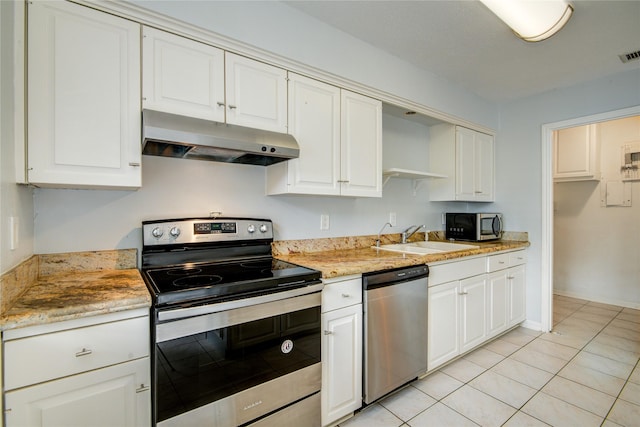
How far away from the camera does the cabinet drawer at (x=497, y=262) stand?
2.73 metres

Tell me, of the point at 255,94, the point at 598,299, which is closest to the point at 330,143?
the point at 255,94

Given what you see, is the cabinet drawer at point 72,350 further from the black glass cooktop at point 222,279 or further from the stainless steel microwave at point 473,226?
the stainless steel microwave at point 473,226

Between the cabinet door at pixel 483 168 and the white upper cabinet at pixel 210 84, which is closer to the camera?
the white upper cabinet at pixel 210 84

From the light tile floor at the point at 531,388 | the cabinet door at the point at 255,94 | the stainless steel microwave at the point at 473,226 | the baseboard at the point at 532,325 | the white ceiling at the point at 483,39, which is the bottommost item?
the light tile floor at the point at 531,388

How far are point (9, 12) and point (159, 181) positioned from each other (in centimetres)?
87

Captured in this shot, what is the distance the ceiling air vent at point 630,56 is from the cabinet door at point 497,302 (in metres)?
2.04

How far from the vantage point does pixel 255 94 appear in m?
1.76

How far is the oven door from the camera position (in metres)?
1.20

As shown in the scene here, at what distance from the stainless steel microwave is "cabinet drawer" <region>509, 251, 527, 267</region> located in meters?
0.28

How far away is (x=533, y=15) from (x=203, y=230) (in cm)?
239

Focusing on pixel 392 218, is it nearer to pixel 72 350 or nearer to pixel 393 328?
pixel 393 328

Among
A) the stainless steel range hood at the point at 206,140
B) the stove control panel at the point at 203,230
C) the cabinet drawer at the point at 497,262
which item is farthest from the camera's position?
the cabinet drawer at the point at 497,262

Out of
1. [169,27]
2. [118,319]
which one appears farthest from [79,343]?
[169,27]

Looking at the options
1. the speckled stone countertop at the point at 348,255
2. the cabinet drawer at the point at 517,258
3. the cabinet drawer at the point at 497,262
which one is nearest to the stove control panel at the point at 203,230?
the speckled stone countertop at the point at 348,255
